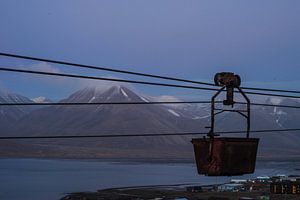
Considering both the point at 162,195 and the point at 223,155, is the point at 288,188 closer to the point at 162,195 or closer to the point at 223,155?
the point at 162,195

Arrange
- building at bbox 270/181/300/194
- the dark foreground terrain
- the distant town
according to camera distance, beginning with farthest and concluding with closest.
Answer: the dark foreground terrain
the distant town
building at bbox 270/181/300/194

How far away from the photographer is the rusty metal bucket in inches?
255

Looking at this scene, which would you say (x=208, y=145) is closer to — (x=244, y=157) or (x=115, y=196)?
(x=244, y=157)

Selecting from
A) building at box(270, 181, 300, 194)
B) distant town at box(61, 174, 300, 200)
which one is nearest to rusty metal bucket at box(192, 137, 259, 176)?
distant town at box(61, 174, 300, 200)

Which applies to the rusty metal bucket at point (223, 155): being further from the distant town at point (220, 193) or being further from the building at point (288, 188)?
the building at point (288, 188)

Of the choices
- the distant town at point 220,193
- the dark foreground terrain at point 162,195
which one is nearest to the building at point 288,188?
the distant town at point 220,193

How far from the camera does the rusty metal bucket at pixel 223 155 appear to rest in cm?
649

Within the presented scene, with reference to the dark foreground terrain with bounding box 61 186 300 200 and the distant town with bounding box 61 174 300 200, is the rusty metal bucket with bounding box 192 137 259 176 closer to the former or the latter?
the distant town with bounding box 61 174 300 200

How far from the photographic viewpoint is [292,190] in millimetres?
72188

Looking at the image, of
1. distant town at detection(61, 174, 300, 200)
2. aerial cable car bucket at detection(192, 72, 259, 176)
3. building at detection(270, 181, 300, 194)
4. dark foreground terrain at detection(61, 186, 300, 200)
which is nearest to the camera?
aerial cable car bucket at detection(192, 72, 259, 176)

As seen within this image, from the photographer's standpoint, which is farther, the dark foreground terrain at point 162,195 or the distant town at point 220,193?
the dark foreground terrain at point 162,195

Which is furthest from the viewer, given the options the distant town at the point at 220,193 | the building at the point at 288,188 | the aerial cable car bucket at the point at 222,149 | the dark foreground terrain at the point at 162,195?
the dark foreground terrain at the point at 162,195

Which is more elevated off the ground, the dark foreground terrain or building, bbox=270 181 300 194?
building, bbox=270 181 300 194

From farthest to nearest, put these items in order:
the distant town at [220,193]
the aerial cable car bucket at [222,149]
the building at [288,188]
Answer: the distant town at [220,193]
the building at [288,188]
the aerial cable car bucket at [222,149]
